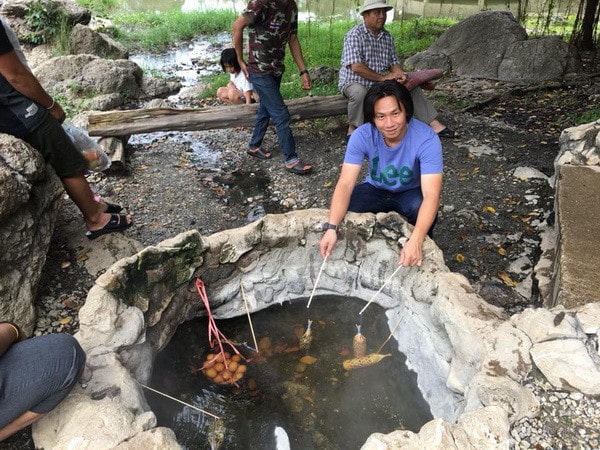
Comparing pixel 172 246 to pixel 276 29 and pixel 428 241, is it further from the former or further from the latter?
pixel 276 29

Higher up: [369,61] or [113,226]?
[369,61]

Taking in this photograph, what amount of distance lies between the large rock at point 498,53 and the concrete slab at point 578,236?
14.3 ft

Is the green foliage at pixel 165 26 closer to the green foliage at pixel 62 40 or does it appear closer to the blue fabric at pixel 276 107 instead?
the green foliage at pixel 62 40

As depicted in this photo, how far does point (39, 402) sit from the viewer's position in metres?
1.84

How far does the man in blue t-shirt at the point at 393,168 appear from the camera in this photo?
2678mm

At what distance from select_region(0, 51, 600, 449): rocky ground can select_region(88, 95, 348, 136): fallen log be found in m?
0.35

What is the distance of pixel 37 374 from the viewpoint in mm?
1835

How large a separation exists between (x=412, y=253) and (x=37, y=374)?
1.91 m

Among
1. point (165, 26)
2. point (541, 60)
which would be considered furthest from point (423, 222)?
point (165, 26)

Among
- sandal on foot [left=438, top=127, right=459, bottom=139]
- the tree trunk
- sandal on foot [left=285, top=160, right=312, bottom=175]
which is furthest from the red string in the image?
the tree trunk

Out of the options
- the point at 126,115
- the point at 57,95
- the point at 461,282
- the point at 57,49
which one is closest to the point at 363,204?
the point at 461,282

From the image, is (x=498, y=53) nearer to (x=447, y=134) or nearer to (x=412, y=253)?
(x=447, y=134)

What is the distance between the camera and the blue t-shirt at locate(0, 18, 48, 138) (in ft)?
9.48

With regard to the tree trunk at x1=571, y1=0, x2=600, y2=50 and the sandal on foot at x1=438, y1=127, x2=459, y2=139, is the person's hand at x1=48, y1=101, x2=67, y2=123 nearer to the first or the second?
the sandal on foot at x1=438, y1=127, x2=459, y2=139
